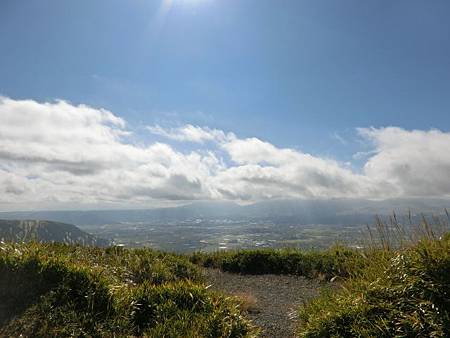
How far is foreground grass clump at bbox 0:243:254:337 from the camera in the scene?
614cm

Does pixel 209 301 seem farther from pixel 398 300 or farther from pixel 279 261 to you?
pixel 279 261

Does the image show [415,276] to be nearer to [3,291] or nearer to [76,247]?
[3,291]

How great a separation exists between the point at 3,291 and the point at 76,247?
5902 millimetres

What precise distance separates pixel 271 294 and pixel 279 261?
15.4ft

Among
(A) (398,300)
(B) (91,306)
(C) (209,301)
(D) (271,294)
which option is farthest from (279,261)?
(B) (91,306)

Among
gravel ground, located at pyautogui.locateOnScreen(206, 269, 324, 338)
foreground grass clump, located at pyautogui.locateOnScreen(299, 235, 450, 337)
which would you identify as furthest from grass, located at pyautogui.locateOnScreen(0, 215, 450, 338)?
gravel ground, located at pyautogui.locateOnScreen(206, 269, 324, 338)

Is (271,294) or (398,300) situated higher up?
(398,300)

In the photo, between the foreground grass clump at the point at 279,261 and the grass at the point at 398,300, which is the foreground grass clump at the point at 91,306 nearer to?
the grass at the point at 398,300

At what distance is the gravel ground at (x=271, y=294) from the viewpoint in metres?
7.92

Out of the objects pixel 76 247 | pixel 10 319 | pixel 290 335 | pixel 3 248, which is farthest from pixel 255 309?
pixel 76 247

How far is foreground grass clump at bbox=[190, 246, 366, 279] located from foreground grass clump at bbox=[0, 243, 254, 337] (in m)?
7.32

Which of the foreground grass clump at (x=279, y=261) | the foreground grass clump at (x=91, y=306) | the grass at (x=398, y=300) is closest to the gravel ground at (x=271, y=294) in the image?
the foreground grass clump at (x=279, y=261)

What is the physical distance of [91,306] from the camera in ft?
21.9

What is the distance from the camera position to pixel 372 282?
671cm
